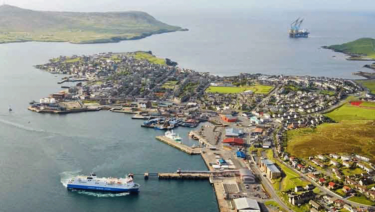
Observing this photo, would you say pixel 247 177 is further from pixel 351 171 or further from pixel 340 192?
pixel 351 171

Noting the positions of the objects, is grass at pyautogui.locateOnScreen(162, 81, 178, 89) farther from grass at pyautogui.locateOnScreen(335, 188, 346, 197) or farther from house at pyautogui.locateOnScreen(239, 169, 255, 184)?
grass at pyautogui.locateOnScreen(335, 188, 346, 197)

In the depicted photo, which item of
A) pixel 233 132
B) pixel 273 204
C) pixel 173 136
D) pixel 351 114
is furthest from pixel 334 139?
pixel 173 136

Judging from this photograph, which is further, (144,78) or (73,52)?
(73,52)

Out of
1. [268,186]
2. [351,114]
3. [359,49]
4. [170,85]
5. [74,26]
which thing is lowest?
[268,186]

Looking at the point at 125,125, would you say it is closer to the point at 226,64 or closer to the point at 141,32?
the point at 226,64

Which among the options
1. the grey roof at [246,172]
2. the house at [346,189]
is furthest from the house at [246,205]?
the house at [346,189]

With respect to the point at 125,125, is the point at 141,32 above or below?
above

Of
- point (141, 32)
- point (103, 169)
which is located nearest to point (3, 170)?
point (103, 169)

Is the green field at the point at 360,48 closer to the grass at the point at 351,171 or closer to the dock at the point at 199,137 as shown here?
the dock at the point at 199,137
